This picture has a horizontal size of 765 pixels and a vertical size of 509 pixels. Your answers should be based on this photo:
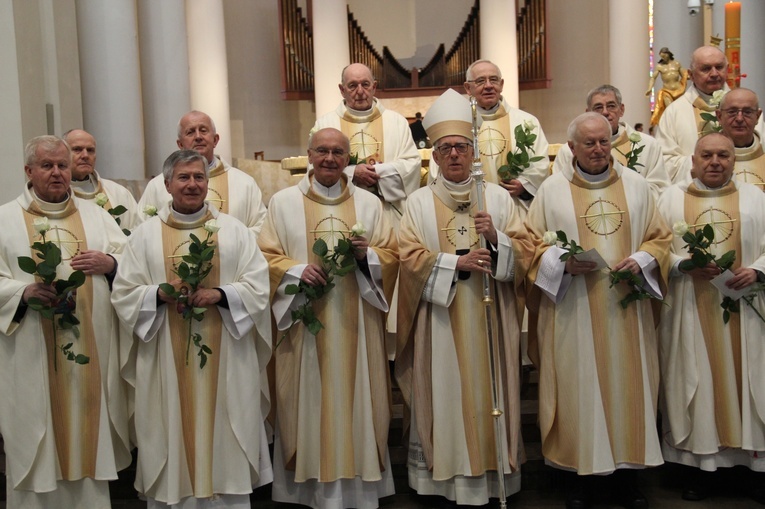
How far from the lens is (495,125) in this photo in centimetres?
746

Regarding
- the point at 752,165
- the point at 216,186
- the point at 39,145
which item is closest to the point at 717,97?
the point at 752,165

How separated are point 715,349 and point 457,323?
60.9 inches

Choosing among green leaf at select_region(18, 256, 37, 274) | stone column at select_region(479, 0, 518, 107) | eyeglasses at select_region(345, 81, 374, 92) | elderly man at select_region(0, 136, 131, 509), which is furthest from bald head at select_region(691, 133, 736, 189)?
stone column at select_region(479, 0, 518, 107)

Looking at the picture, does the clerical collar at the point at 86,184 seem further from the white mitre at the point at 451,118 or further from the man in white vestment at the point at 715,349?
the man in white vestment at the point at 715,349

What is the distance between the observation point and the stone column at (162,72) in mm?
11195

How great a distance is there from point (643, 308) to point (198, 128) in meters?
3.04

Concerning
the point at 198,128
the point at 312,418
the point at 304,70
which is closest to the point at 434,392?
the point at 312,418

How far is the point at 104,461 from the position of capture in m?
5.77

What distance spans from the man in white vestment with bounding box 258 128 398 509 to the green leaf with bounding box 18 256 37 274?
131 centimetres

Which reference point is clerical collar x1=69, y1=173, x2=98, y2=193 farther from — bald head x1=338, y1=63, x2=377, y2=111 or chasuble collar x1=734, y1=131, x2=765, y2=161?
chasuble collar x1=734, y1=131, x2=765, y2=161

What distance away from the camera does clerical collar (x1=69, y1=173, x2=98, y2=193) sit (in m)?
6.92

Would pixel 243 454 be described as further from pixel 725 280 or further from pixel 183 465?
pixel 725 280

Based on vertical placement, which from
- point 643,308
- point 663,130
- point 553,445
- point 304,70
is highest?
point 304,70

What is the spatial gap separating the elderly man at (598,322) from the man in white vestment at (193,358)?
5.51ft
